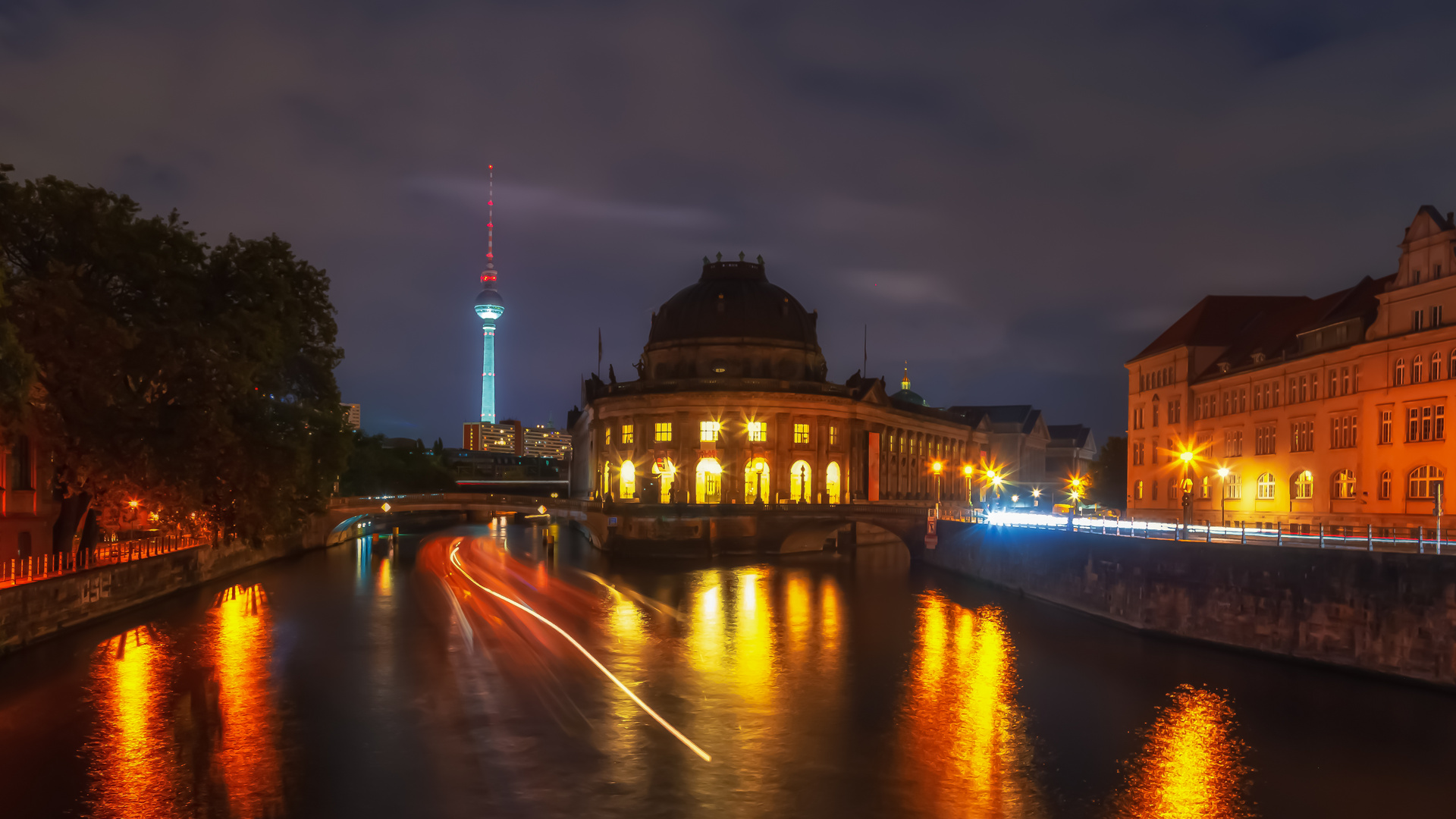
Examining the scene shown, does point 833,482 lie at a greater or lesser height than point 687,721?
greater

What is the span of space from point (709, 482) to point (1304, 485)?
58159 mm

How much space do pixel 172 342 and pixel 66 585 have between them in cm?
1003

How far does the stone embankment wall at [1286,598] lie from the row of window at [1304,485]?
41.5ft

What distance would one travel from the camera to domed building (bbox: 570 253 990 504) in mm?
111562

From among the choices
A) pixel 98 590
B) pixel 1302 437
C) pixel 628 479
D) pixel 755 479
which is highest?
pixel 1302 437

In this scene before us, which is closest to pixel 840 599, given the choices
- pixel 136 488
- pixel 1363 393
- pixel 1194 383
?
pixel 1363 393

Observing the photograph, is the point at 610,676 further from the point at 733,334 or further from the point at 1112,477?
the point at 1112,477

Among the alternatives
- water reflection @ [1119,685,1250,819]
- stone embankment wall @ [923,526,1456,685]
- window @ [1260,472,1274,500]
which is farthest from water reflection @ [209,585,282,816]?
window @ [1260,472,1274,500]

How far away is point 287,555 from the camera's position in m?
87.9

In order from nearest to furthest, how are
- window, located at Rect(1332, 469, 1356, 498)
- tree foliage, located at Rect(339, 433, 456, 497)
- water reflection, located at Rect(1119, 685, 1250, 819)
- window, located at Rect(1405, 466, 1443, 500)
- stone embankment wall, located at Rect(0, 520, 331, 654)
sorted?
water reflection, located at Rect(1119, 685, 1250, 819) → stone embankment wall, located at Rect(0, 520, 331, 654) → window, located at Rect(1405, 466, 1443, 500) → window, located at Rect(1332, 469, 1356, 498) → tree foliage, located at Rect(339, 433, 456, 497)

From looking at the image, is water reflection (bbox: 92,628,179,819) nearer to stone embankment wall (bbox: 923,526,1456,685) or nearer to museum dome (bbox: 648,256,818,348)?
stone embankment wall (bbox: 923,526,1456,685)

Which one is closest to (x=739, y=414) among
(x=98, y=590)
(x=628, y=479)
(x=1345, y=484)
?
(x=628, y=479)

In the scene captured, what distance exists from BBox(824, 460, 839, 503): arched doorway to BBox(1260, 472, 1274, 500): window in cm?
4913

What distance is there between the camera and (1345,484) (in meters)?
64.7
